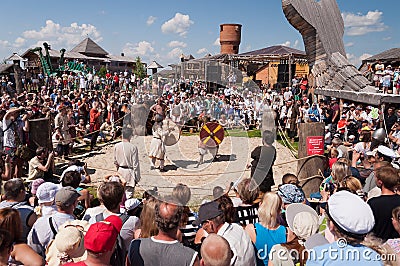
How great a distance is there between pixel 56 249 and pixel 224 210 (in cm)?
128

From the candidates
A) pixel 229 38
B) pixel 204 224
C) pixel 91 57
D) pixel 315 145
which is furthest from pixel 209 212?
pixel 91 57

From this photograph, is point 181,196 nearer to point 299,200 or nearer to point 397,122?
point 299,200

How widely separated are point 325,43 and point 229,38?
18198mm

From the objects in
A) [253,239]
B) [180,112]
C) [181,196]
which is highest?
[180,112]

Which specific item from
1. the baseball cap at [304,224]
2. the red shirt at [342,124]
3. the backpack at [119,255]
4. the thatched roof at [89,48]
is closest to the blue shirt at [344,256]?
Result: the baseball cap at [304,224]

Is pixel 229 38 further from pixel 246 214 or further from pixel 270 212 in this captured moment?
pixel 270 212

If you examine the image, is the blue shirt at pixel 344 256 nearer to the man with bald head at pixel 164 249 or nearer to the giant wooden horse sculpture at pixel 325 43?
the man with bald head at pixel 164 249

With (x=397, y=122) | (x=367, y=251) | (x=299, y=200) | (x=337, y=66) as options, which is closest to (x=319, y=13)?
(x=337, y=66)

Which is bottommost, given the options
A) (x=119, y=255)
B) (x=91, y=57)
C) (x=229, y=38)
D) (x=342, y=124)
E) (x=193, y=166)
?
(x=193, y=166)

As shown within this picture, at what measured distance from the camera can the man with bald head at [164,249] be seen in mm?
2268

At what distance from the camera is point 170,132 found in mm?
9375

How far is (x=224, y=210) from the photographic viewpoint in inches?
111

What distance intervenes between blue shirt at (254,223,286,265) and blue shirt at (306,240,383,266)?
0.75 m

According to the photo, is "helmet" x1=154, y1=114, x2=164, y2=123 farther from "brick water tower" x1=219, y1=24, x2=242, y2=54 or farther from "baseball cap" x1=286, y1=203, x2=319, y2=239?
"brick water tower" x1=219, y1=24, x2=242, y2=54
